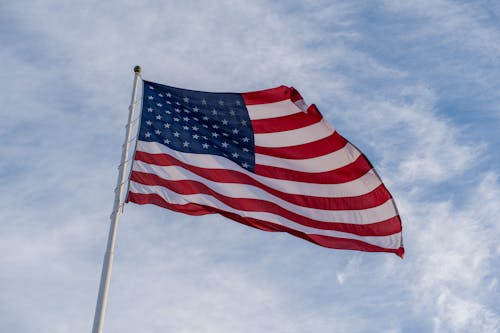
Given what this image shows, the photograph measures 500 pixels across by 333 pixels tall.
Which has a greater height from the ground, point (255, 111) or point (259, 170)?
point (255, 111)

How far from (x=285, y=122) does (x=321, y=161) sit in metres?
1.43

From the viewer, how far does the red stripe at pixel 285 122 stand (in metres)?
21.9

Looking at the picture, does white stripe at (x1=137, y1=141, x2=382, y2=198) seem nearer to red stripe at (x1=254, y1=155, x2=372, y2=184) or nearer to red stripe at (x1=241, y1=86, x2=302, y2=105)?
red stripe at (x1=254, y1=155, x2=372, y2=184)

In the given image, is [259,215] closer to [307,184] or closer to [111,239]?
[307,184]

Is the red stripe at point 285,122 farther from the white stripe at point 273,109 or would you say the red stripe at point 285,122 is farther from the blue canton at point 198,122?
the blue canton at point 198,122

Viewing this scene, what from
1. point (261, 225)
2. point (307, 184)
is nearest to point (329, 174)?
point (307, 184)

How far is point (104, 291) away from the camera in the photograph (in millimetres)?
16844

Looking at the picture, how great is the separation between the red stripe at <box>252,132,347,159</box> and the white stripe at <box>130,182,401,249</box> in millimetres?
1918

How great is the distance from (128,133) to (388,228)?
6.94 meters

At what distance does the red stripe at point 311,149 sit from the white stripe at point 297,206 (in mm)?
1341

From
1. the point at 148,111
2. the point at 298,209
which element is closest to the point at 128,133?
the point at 148,111

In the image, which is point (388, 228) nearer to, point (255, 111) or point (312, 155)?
point (312, 155)

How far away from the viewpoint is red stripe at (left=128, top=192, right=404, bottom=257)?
18531 millimetres

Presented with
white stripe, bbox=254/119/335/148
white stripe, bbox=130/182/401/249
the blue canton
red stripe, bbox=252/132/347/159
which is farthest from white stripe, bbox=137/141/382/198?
white stripe, bbox=254/119/335/148
